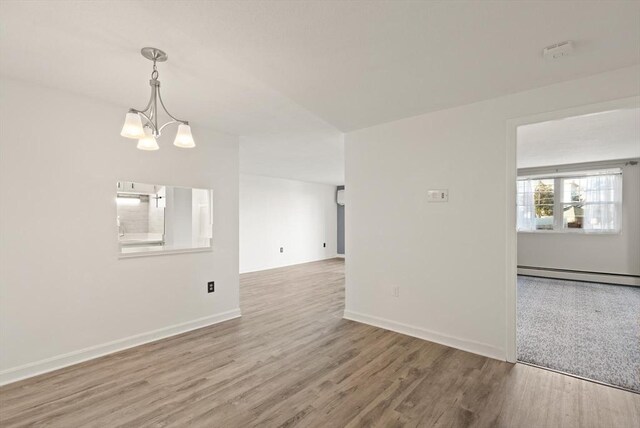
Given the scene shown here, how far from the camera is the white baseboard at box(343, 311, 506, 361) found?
267cm

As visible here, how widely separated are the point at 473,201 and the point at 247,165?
432 centimetres

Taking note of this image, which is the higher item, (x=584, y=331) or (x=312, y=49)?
(x=312, y=49)

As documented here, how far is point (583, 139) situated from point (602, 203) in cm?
287

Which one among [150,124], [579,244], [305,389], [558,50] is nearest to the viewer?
[558,50]

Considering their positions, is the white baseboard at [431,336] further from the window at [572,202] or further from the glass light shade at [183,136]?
the window at [572,202]

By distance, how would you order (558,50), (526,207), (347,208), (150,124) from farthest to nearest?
1. (526,207)
2. (347,208)
3. (150,124)
4. (558,50)

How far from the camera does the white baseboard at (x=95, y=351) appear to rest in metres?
2.29

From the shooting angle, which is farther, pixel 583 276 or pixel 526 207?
pixel 526 207

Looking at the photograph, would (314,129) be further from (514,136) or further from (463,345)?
(463,345)

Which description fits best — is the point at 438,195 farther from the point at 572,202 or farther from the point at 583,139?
the point at 572,202

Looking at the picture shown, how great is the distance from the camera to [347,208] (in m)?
3.78

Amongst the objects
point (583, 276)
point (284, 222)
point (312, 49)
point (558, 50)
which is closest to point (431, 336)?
point (558, 50)

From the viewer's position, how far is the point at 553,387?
2.20 meters

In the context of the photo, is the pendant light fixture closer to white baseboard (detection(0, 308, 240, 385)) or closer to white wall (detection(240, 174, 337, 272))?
white baseboard (detection(0, 308, 240, 385))
